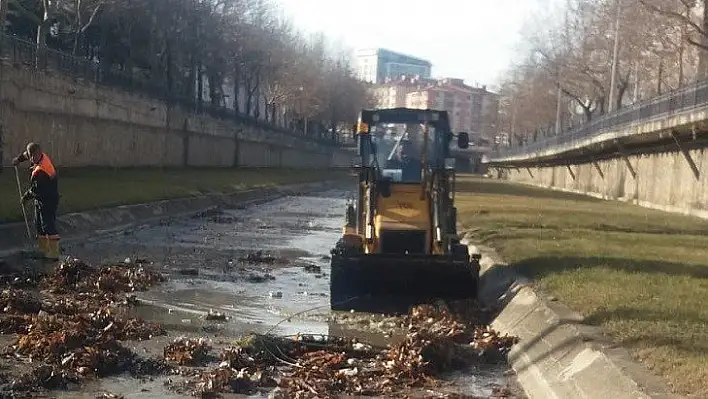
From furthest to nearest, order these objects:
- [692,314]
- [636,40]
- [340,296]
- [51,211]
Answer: [636,40]
[51,211]
[340,296]
[692,314]

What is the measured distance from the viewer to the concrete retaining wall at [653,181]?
3503cm

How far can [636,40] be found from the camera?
189 ft

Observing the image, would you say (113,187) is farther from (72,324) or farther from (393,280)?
(72,324)

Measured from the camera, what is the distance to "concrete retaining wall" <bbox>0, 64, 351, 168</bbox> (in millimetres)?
34625

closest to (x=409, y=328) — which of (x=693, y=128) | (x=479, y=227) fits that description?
(x=479, y=227)

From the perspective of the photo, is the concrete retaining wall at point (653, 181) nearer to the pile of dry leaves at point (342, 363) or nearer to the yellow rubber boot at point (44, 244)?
the yellow rubber boot at point (44, 244)

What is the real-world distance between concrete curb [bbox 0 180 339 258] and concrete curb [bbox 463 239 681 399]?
33.0ft

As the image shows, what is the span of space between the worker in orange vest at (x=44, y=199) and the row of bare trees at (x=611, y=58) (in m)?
27.0

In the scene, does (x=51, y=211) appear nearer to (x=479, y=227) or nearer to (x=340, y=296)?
(x=340, y=296)

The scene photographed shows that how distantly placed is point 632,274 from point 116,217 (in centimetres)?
1625

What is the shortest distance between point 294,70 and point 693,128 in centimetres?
8310

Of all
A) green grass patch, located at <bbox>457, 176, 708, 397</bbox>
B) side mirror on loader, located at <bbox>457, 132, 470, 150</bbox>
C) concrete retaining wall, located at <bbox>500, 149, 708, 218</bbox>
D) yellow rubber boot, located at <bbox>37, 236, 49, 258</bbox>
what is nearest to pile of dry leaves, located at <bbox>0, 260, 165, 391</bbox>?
yellow rubber boot, located at <bbox>37, 236, 49, 258</bbox>

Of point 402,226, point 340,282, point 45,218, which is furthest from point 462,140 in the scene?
point 45,218

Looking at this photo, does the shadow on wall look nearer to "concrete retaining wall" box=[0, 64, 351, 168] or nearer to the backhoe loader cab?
"concrete retaining wall" box=[0, 64, 351, 168]
